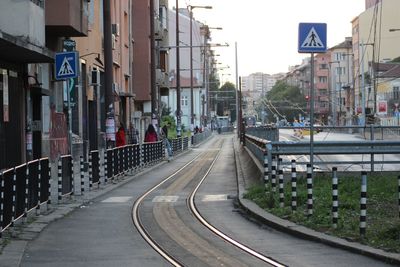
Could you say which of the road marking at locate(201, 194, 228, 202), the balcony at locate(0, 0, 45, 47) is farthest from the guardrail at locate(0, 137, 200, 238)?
the balcony at locate(0, 0, 45, 47)

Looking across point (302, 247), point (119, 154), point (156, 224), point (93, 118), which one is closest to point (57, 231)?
point (156, 224)

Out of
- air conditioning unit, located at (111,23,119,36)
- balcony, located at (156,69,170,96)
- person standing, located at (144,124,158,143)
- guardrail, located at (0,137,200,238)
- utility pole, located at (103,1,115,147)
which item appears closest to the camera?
guardrail, located at (0,137,200,238)

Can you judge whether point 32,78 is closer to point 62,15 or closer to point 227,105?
point 62,15

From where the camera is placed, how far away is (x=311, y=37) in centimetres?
1279

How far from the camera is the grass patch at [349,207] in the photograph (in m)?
9.57

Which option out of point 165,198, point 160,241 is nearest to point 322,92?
point 165,198

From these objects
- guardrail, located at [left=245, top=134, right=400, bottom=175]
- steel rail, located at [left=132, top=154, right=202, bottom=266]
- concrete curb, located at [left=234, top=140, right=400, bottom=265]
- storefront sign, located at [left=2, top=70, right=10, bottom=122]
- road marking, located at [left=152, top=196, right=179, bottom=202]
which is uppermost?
storefront sign, located at [left=2, top=70, right=10, bottom=122]

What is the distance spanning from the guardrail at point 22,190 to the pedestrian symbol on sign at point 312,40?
18.9ft

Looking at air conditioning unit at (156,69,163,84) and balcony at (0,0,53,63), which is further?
air conditioning unit at (156,69,163,84)

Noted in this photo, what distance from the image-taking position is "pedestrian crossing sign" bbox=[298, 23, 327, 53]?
12734mm

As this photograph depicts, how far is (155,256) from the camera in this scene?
29.5ft

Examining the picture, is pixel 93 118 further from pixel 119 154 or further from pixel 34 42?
pixel 34 42

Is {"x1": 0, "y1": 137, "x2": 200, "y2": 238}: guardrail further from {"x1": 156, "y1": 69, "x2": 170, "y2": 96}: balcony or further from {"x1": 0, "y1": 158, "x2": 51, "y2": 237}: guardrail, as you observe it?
{"x1": 156, "y1": 69, "x2": 170, "y2": 96}: balcony

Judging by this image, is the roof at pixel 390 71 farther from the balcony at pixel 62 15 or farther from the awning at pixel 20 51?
the awning at pixel 20 51
